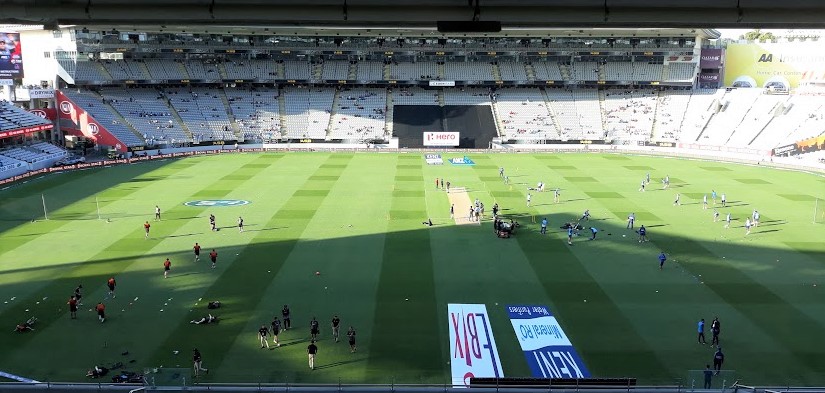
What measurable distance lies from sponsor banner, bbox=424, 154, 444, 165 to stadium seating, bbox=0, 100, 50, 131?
4130cm

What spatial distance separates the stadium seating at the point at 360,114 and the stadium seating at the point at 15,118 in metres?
33.9

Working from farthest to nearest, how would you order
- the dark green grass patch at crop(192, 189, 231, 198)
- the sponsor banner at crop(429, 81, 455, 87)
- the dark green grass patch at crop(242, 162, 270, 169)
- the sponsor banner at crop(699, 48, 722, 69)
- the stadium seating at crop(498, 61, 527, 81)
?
the stadium seating at crop(498, 61, 527, 81) → the sponsor banner at crop(429, 81, 455, 87) → the sponsor banner at crop(699, 48, 722, 69) → the dark green grass patch at crop(242, 162, 270, 169) → the dark green grass patch at crop(192, 189, 231, 198)

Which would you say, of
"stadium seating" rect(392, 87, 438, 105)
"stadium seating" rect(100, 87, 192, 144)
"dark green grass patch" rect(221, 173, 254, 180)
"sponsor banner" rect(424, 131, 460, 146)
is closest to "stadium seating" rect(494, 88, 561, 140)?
"sponsor banner" rect(424, 131, 460, 146)

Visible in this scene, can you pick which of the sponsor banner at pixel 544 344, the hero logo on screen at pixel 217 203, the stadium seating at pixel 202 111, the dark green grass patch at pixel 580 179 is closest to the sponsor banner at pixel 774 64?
the dark green grass patch at pixel 580 179

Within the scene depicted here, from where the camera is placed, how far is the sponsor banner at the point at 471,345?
18.6 m

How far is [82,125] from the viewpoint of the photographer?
6988 cm

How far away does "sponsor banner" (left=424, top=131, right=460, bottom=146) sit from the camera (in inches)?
3130

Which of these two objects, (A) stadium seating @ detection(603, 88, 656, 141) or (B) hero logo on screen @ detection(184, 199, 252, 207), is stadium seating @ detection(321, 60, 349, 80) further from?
(B) hero logo on screen @ detection(184, 199, 252, 207)

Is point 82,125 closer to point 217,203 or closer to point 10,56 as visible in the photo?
point 10,56

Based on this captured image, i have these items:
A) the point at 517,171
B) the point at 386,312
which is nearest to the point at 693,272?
the point at 386,312

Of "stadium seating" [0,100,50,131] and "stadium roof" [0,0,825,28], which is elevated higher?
"stadium roof" [0,0,825,28]

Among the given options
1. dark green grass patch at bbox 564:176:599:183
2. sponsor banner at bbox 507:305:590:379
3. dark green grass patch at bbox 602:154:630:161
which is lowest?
sponsor banner at bbox 507:305:590:379

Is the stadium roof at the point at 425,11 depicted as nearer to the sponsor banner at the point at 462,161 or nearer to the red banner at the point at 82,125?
→ the sponsor banner at the point at 462,161

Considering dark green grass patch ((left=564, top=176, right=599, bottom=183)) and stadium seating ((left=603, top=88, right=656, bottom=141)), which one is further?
stadium seating ((left=603, top=88, right=656, bottom=141))
